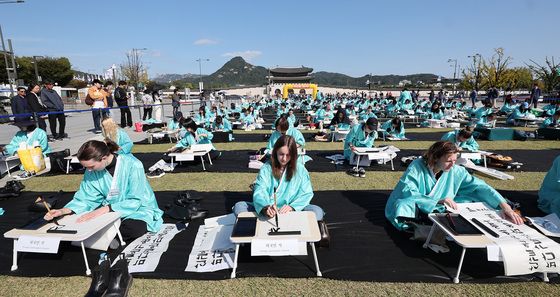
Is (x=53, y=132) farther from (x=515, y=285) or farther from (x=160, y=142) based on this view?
(x=515, y=285)

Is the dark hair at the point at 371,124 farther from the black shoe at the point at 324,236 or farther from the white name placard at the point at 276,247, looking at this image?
the white name placard at the point at 276,247

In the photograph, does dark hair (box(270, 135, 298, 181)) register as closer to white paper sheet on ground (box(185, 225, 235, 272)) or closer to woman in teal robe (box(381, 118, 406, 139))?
white paper sheet on ground (box(185, 225, 235, 272))

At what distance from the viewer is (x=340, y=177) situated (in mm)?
6547

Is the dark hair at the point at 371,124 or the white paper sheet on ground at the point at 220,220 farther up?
the dark hair at the point at 371,124

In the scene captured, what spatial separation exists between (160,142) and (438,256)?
1018 cm

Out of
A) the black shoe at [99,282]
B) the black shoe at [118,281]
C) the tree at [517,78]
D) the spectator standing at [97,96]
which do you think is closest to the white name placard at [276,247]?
the black shoe at [118,281]

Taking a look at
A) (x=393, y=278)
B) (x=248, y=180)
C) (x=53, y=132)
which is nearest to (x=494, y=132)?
(x=248, y=180)

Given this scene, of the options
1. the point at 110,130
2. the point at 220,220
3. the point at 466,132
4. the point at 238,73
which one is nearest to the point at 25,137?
the point at 110,130

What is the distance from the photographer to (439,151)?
3436 millimetres

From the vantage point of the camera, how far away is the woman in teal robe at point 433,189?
351cm

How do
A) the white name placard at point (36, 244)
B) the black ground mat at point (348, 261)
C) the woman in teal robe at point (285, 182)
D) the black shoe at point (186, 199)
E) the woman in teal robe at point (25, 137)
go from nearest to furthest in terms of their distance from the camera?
the white name placard at point (36, 244)
the black ground mat at point (348, 261)
the woman in teal robe at point (285, 182)
the black shoe at point (186, 199)
the woman in teal robe at point (25, 137)

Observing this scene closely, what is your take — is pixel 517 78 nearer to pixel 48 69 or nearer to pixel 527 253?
pixel 527 253

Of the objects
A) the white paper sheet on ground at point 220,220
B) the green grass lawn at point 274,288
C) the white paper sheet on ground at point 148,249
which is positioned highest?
the white paper sheet on ground at point 220,220

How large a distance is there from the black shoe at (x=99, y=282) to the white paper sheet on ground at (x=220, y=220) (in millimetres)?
1548
